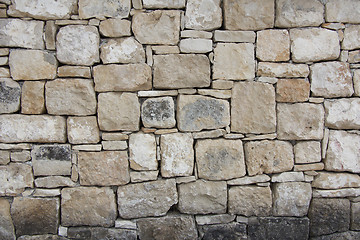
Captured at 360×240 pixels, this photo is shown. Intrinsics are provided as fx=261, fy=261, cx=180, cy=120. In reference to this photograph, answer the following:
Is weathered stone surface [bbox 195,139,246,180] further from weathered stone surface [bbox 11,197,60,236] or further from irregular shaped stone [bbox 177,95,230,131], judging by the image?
weathered stone surface [bbox 11,197,60,236]

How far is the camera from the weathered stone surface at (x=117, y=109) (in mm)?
2545

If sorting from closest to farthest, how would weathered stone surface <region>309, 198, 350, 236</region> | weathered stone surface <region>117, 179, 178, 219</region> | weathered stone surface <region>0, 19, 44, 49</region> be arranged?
1. weathered stone surface <region>0, 19, 44, 49</region>
2. weathered stone surface <region>117, 179, 178, 219</region>
3. weathered stone surface <region>309, 198, 350, 236</region>

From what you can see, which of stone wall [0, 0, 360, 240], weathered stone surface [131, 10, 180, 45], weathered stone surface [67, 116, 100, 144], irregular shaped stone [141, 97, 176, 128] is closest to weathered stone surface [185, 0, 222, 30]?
stone wall [0, 0, 360, 240]

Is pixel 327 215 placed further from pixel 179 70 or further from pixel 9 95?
pixel 9 95

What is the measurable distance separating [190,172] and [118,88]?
1097 mm

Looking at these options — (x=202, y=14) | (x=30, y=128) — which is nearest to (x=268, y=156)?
(x=202, y=14)

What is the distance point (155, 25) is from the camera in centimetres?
253

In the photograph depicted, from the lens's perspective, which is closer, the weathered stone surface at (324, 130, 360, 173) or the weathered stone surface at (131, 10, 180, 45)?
the weathered stone surface at (131, 10, 180, 45)

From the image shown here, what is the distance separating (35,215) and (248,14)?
9.56 ft

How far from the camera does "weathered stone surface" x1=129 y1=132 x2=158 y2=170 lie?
2574mm

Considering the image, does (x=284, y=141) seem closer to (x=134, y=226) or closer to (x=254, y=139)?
(x=254, y=139)

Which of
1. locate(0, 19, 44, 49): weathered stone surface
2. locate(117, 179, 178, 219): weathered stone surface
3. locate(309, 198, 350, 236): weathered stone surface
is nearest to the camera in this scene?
locate(0, 19, 44, 49): weathered stone surface

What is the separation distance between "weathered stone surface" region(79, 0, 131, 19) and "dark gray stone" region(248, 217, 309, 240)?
2479 mm

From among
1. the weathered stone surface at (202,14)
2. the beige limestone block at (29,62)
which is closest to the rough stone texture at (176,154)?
the weathered stone surface at (202,14)
